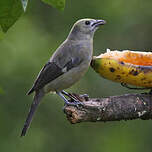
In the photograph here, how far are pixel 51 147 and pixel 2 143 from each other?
0.97m

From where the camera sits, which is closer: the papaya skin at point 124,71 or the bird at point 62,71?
the papaya skin at point 124,71

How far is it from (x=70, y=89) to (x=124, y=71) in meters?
4.24

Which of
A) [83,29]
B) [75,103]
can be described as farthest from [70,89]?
[75,103]

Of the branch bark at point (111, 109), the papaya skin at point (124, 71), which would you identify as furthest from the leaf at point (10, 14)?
the papaya skin at point (124, 71)

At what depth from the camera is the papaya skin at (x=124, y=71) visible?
4.02 metres

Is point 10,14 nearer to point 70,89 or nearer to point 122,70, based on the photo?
point 122,70

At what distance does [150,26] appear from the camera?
31.8 ft

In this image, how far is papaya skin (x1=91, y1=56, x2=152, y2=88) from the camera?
402 cm

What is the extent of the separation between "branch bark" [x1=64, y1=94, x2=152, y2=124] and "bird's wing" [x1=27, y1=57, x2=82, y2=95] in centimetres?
52

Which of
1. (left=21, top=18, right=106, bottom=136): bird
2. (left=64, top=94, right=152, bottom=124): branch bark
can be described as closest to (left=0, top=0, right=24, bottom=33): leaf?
(left=64, top=94, right=152, bottom=124): branch bark

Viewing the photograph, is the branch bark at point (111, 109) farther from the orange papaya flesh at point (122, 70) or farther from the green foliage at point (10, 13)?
the green foliage at point (10, 13)

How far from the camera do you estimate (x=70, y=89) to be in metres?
8.23

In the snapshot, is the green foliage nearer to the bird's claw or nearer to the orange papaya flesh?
the bird's claw

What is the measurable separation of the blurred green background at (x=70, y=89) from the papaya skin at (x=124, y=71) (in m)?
4.14
